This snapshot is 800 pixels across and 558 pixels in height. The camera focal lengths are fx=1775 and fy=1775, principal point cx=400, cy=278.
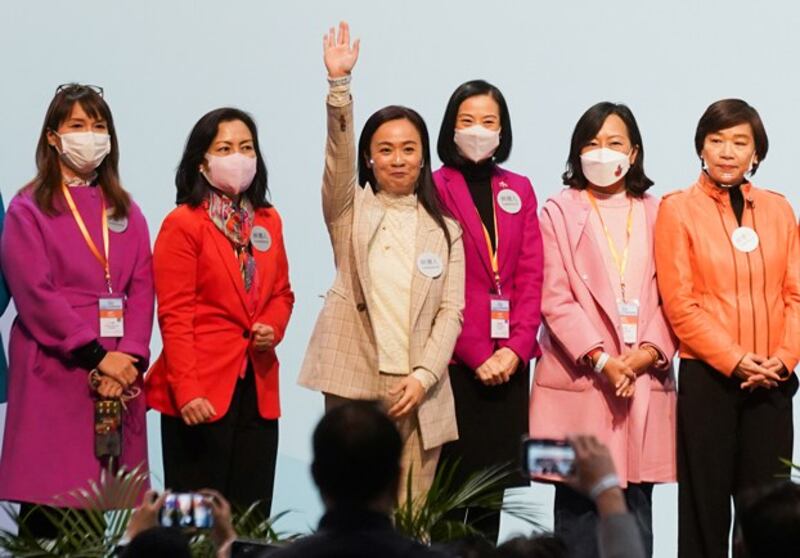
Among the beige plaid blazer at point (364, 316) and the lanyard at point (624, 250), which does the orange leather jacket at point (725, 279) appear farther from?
the beige plaid blazer at point (364, 316)

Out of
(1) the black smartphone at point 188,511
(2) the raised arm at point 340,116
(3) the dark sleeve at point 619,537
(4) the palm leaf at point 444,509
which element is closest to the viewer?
(3) the dark sleeve at point 619,537

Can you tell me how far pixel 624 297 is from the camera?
17.8 feet

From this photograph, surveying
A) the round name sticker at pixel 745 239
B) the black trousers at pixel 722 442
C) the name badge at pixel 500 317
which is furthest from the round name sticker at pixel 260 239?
the round name sticker at pixel 745 239

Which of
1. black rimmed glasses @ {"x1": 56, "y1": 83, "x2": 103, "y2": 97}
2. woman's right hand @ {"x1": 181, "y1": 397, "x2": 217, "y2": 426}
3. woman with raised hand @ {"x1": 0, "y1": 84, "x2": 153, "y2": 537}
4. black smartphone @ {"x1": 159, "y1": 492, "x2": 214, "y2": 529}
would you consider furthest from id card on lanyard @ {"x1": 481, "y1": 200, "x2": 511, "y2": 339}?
black smartphone @ {"x1": 159, "y1": 492, "x2": 214, "y2": 529}

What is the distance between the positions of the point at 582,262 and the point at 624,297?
0.17m

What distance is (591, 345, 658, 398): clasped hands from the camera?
5.30 meters

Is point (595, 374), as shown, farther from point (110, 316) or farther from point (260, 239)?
point (110, 316)

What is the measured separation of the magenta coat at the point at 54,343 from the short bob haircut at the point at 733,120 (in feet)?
5.91

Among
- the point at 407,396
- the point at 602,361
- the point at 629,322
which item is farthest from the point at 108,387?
the point at 629,322

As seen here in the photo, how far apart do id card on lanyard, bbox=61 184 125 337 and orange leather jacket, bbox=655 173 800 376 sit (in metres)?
1.63

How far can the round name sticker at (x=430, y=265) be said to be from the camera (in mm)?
5281

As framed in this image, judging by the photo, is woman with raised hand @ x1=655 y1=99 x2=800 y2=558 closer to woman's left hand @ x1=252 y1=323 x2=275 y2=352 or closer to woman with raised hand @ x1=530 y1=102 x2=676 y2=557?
woman with raised hand @ x1=530 y1=102 x2=676 y2=557

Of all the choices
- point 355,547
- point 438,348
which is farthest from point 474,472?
point 355,547

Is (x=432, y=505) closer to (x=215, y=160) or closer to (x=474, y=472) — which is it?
(x=474, y=472)
